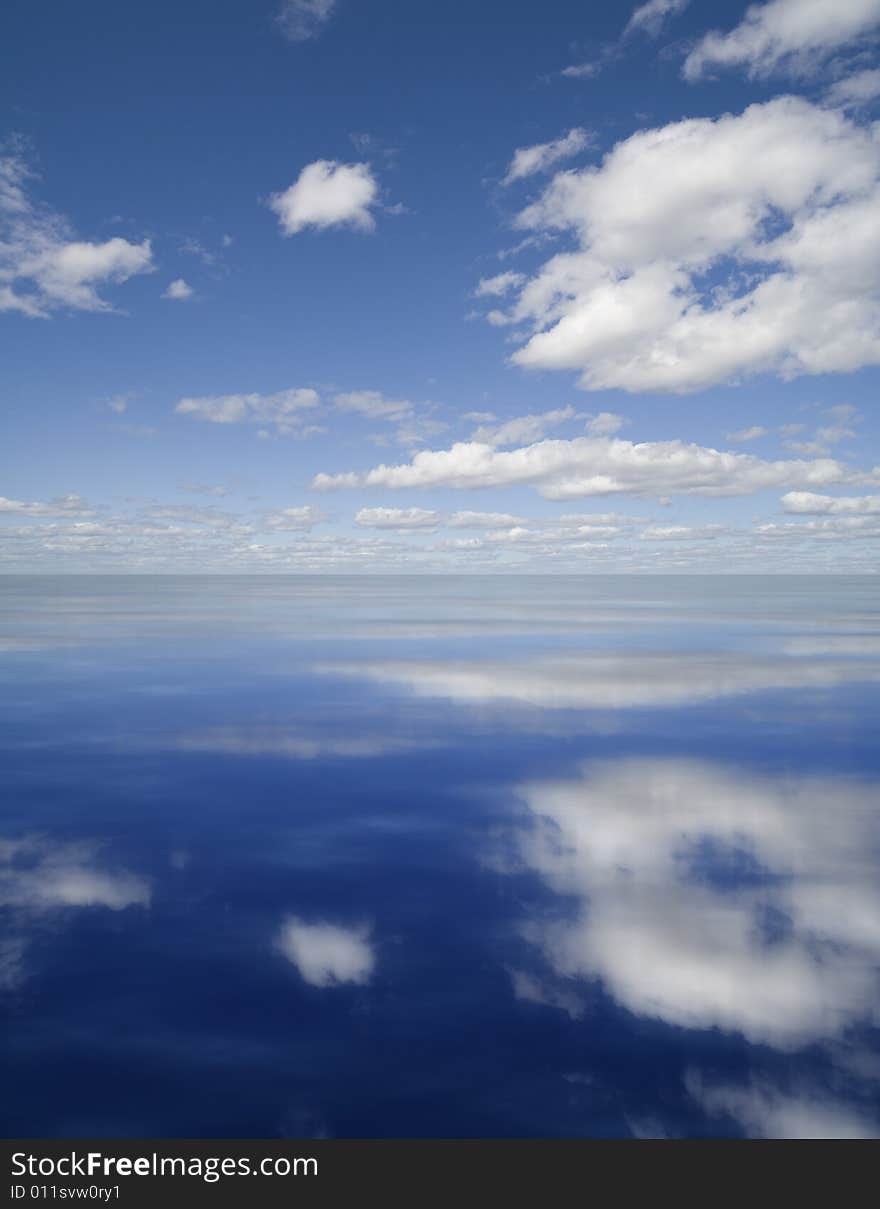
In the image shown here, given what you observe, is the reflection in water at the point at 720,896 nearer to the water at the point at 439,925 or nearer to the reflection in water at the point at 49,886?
the water at the point at 439,925

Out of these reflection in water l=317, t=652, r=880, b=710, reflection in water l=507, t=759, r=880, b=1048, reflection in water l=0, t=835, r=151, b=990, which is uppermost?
reflection in water l=0, t=835, r=151, b=990

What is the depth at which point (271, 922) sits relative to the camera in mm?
12641

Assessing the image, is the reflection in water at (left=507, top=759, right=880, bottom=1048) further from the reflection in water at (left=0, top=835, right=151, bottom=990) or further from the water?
the reflection in water at (left=0, top=835, right=151, bottom=990)

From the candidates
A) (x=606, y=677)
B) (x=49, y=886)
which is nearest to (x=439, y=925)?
(x=49, y=886)

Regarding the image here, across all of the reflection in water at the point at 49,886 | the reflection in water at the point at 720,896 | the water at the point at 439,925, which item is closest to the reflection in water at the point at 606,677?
Answer: the water at the point at 439,925

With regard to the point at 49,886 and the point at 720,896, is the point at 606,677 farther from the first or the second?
the point at 49,886

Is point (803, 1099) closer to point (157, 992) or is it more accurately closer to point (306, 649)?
point (157, 992)

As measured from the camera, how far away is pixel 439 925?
12688mm

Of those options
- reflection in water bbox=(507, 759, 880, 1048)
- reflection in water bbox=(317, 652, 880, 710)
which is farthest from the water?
reflection in water bbox=(317, 652, 880, 710)

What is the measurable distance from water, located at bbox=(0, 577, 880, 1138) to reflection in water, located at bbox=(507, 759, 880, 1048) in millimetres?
65

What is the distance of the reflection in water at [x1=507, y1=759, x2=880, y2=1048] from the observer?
1061 cm

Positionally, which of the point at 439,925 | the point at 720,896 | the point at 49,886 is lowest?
the point at 720,896

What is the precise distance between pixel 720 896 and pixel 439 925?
5.60 meters

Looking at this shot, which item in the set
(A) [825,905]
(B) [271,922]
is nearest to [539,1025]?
(B) [271,922]
